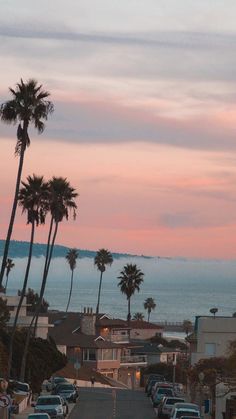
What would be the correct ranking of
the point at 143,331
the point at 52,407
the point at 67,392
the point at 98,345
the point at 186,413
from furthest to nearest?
1. the point at 143,331
2. the point at 98,345
3. the point at 67,392
4. the point at 52,407
5. the point at 186,413

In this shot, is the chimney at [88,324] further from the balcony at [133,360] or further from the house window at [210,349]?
the house window at [210,349]

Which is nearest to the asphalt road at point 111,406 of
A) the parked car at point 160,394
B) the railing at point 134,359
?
the parked car at point 160,394

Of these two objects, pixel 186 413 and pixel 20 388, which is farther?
pixel 20 388

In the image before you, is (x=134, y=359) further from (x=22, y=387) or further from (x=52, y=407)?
(x=52, y=407)

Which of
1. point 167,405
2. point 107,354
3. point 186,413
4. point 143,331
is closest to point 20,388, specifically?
point 167,405

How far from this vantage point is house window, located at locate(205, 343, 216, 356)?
80.4 m

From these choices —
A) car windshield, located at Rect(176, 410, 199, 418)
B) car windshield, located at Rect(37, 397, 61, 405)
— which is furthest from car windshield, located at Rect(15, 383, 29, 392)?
car windshield, located at Rect(176, 410, 199, 418)

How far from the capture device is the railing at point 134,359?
118m

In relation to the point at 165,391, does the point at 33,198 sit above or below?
above

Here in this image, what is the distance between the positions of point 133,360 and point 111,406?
54.8 m

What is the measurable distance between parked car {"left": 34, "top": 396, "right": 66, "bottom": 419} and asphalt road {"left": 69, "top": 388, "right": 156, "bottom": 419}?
3331mm

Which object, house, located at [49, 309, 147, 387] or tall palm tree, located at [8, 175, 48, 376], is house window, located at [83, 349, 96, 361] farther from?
tall palm tree, located at [8, 175, 48, 376]

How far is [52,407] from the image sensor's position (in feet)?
174

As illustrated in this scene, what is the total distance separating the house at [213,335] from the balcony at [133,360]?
36.8 m
